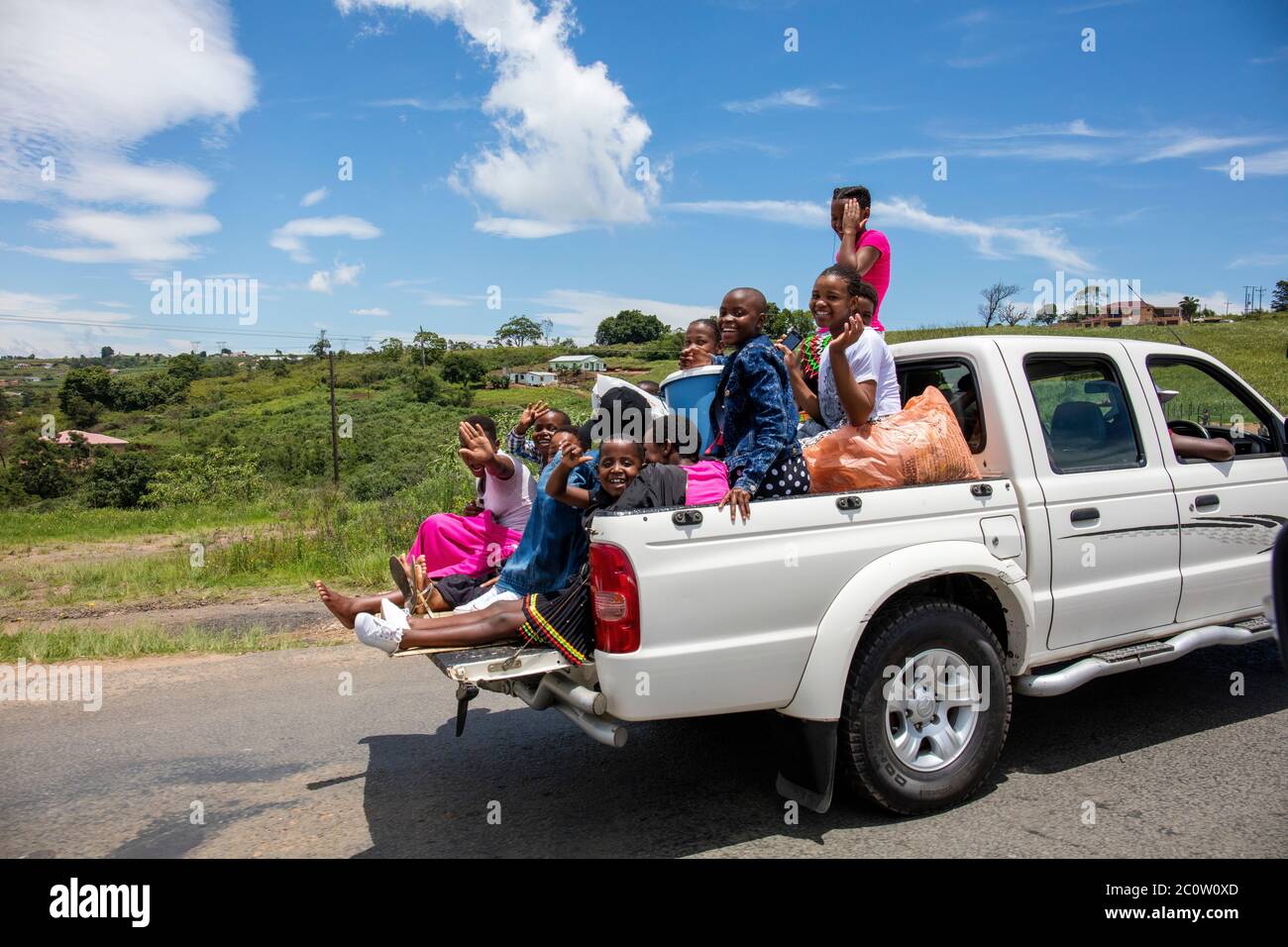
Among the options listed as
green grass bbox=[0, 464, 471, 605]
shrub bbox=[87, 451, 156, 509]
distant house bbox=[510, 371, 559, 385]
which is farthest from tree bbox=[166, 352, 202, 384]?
green grass bbox=[0, 464, 471, 605]

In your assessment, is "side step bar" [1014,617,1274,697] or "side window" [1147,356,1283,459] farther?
"side window" [1147,356,1283,459]

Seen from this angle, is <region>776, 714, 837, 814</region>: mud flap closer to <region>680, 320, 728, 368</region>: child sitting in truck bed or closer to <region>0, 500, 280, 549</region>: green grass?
<region>680, 320, 728, 368</region>: child sitting in truck bed

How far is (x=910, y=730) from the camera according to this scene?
12.9ft

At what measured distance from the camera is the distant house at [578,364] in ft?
231

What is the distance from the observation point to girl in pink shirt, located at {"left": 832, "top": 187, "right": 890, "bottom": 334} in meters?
5.61

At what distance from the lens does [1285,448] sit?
16.8 feet

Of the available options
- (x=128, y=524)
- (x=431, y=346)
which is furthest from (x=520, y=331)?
(x=128, y=524)

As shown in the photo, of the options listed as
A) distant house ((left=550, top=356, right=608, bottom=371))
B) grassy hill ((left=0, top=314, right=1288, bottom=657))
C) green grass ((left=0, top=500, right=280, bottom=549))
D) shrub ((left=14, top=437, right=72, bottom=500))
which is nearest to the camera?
grassy hill ((left=0, top=314, right=1288, bottom=657))

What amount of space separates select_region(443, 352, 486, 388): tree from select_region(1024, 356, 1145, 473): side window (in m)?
85.3

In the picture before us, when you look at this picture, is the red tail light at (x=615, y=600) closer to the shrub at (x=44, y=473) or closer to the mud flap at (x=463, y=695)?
the mud flap at (x=463, y=695)

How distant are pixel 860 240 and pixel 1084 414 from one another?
69.6 inches

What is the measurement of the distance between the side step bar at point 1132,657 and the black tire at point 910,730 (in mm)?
245
